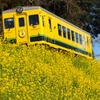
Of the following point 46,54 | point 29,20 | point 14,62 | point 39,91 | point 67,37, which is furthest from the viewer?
point 67,37

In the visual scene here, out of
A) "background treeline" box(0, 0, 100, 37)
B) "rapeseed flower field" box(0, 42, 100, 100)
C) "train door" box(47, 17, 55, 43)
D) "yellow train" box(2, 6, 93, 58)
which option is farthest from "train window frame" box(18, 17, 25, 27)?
"rapeseed flower field" box(0, 42, 100, 100)

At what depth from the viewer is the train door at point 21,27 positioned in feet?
60.2

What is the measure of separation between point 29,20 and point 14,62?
9.06 meters

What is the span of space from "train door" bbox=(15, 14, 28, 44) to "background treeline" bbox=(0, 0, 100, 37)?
3.69 m

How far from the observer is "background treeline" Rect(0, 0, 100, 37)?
23.6 m

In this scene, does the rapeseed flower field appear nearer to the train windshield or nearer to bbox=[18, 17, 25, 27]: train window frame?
bbox=[18, 17, 25, 27]: train window frame

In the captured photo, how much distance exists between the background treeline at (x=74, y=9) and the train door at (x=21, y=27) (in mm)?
3693

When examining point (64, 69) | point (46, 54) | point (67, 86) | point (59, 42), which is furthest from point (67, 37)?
point (67, 86)

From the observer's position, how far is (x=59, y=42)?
63.1 feet

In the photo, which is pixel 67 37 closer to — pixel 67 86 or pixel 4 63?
pixel 67 86

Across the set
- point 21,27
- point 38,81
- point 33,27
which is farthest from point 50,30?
point 38,81

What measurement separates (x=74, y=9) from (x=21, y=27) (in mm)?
6982

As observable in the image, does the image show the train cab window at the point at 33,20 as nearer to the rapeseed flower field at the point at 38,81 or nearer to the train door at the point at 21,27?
the train door at the point at 21,27

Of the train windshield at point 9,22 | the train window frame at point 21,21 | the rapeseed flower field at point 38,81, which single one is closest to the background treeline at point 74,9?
the train windshield at point 9,22
